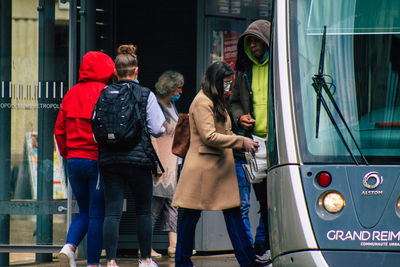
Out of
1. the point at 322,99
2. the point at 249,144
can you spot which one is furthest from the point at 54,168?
the point at 322,99

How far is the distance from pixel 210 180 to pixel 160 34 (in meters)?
2.55

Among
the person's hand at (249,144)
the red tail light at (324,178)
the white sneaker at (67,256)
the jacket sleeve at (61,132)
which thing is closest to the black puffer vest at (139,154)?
the jacket sleeve at (61,132)

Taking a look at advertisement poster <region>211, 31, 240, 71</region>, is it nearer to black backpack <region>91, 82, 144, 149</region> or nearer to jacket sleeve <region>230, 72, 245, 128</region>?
jacket sleeve <region>230, 72, 245, 128</region>

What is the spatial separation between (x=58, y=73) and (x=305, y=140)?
3928 mm

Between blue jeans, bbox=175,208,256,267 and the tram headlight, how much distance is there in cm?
178

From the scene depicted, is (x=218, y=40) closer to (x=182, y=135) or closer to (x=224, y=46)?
(x=224, y=46)

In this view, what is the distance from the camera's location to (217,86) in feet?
21.4

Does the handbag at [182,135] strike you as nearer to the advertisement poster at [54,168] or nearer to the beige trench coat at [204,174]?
the beige trench coat at [204,174]

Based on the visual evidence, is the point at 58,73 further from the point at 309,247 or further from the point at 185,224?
the point at 309,247

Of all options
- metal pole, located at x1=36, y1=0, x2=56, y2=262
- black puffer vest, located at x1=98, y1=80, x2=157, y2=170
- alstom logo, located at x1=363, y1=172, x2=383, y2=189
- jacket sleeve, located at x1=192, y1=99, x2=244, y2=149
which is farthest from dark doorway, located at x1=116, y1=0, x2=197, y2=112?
alstom logo, located at x1=363, y1=172, x2=383, y2=189

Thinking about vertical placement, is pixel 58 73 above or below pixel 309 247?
above

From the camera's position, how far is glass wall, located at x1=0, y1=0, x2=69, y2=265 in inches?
326

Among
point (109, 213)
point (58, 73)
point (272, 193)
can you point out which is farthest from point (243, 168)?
point (58, 73)

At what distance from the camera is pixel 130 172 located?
6406mm
